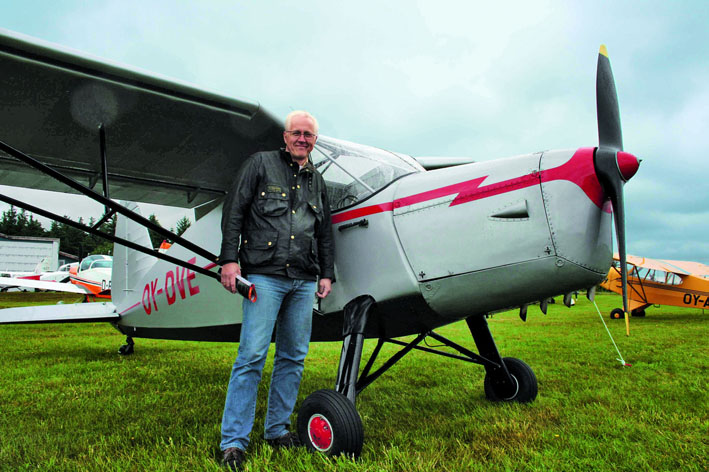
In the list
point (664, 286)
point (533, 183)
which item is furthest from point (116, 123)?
point (664, 286)

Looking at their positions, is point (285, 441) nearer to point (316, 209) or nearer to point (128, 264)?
point (316, 209)

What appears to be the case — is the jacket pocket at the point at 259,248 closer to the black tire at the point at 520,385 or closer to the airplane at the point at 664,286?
the black tire at the point at 520,385

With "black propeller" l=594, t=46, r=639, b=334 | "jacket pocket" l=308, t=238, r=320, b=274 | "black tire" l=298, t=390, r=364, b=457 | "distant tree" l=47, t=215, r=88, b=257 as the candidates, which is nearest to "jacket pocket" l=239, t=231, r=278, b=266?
"jacket pocket" l=308, t=238, r=320, b=274

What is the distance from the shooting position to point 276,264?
2.47m

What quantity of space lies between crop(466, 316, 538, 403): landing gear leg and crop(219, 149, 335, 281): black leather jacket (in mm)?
1851

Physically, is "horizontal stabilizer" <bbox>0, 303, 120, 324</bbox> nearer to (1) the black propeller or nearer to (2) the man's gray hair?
(2) the man's gray hair

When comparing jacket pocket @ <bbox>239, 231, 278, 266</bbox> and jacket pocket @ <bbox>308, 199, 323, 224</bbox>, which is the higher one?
jacket pocket @ <bbox>308, 199, 323, 224</bbox>

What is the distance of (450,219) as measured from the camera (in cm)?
254

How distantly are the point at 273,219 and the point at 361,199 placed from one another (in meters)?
0.73

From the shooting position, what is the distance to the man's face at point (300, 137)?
2.65 meters

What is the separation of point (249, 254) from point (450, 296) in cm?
119

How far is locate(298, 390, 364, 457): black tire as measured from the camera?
228 cm

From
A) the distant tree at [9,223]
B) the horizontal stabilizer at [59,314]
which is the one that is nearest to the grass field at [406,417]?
the horizontal stabilizer at [59,314]

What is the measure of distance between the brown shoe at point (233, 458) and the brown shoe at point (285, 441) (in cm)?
30
